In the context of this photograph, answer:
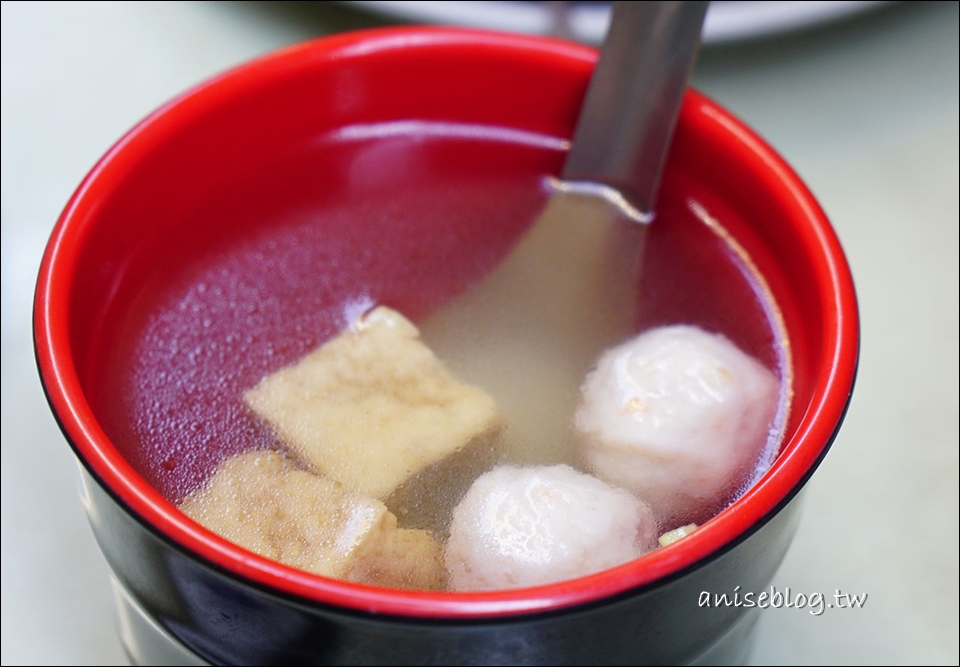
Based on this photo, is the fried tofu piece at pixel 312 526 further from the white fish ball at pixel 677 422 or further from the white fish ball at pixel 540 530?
the white fish ball at pixel 677 422

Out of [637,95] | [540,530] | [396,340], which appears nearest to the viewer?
[540,530]

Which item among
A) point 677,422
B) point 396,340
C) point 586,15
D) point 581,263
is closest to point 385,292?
point 396,340

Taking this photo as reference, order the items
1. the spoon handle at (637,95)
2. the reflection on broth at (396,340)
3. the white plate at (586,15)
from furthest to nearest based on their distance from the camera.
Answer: the white plate at (586,15), the spoon handle at (637,95), the reflection on broth at (396,340)

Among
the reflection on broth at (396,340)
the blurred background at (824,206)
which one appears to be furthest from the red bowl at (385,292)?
the blurred background at (824,206)

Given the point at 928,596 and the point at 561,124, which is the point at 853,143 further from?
the point at 928,596

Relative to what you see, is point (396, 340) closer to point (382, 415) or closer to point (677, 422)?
point (382, 415)

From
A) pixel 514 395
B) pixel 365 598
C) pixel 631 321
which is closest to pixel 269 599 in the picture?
pixel 365 598
